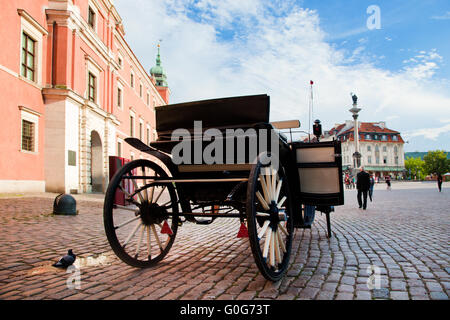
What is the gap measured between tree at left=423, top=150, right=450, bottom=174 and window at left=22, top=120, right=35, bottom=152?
317 feet

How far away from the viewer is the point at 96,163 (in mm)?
20688

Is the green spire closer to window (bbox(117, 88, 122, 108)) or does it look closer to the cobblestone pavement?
window (bbox(117, 88, 122, 108))

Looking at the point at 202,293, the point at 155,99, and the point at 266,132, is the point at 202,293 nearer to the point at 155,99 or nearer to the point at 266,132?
the point at 266,132

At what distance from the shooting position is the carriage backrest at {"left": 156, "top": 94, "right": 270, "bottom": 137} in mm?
2820

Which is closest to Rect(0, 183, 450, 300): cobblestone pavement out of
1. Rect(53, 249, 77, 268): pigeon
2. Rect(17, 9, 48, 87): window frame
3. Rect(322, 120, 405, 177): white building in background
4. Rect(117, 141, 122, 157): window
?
Rect(53, 249, 77, 268): pigeon

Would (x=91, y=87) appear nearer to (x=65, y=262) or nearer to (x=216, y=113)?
(x=65, y=262)

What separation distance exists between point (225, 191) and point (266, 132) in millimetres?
842

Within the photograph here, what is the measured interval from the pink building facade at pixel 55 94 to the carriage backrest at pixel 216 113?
1196 centimetres

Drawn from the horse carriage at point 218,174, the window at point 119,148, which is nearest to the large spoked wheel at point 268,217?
the horse carriage at point 218,174

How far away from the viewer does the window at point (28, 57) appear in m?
13.9

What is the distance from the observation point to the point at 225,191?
10.6 feet

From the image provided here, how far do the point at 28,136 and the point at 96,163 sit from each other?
6626mm

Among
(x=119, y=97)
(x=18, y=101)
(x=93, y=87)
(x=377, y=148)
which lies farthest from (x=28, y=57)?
(x=377, y=148)
